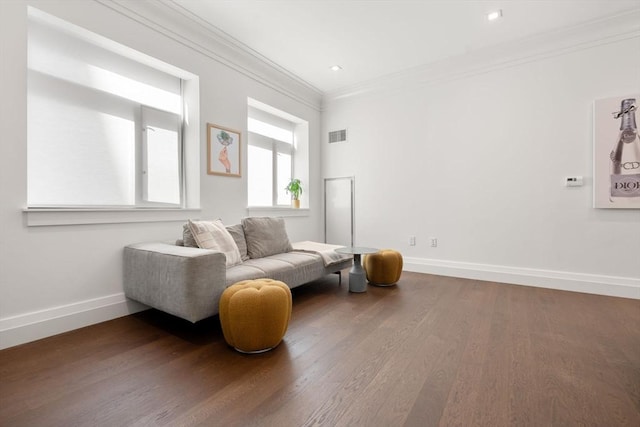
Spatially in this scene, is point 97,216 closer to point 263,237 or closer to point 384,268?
point 263,237

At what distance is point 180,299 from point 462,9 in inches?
147

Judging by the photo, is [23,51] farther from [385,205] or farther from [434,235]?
[434,235]

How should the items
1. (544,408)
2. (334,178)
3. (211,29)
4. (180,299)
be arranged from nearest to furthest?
(544,408) < (180,299) < (211,29) < (334,178)

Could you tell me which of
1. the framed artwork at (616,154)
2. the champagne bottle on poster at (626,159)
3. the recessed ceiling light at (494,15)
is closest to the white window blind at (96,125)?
the recessed ceiling light at (494,15)

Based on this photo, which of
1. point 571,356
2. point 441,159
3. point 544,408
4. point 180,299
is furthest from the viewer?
point 441,159

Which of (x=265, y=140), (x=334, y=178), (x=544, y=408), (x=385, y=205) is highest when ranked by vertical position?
(x=265, y=140)

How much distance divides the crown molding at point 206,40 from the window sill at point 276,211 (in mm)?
1750

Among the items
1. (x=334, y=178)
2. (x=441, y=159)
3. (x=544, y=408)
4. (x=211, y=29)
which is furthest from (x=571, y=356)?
(x=211, y=29)

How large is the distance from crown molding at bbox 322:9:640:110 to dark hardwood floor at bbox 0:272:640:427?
2910 millimetres

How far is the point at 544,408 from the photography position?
1418 millimetres

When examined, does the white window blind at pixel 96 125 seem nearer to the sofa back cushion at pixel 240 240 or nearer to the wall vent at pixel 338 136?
the sofa back cushion at pixel 240 240

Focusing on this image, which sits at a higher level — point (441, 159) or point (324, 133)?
point (324, 133)

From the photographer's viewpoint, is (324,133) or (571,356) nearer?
(571,356)

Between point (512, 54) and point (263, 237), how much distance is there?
12.5 feet
